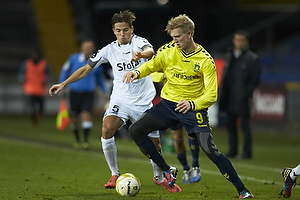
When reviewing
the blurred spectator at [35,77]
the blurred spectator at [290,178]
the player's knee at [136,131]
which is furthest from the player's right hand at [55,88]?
the blurred spectator at [35,77]

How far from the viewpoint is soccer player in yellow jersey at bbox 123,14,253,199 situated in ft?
22.0

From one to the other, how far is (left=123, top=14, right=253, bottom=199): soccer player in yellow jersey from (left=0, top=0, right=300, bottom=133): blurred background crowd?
13681 mm

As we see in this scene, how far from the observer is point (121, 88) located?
→ 26.1 ft

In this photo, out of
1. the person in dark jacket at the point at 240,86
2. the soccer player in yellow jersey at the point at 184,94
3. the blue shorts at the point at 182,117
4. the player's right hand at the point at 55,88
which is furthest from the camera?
the person in dark jacket at the point at 240,86

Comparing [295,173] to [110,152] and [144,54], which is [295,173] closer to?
[144,54]

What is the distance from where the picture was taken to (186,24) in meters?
6.82

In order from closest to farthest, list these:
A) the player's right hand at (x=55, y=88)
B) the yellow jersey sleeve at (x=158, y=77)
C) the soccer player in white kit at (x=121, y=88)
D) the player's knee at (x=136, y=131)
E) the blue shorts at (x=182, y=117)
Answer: the blue shorts at (x=182, y=117), the player's knee at (x=136, y=131), the player's right hand at (x=55, y=88), the soccer player in white kit at (x=121, y=88), the yellow jersey sleeve at (x=158, y=77)

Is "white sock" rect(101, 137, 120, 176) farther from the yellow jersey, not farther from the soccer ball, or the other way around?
the yellow jersey

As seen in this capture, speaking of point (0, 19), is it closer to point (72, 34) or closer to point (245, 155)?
point (72, 34)

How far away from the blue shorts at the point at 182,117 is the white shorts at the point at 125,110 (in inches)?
26.4

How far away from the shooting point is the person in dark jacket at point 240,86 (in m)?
11.7

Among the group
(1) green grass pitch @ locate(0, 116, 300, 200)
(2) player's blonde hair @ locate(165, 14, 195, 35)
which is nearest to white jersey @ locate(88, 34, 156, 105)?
(2) player's blonde hair @ locate(165, 14, 195, 35)

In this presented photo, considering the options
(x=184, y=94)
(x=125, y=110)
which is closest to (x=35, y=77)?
(x=125, y=110)

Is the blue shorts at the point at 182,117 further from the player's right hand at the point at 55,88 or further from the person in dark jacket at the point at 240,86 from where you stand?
the person in dark jacket at the point at 240,86
